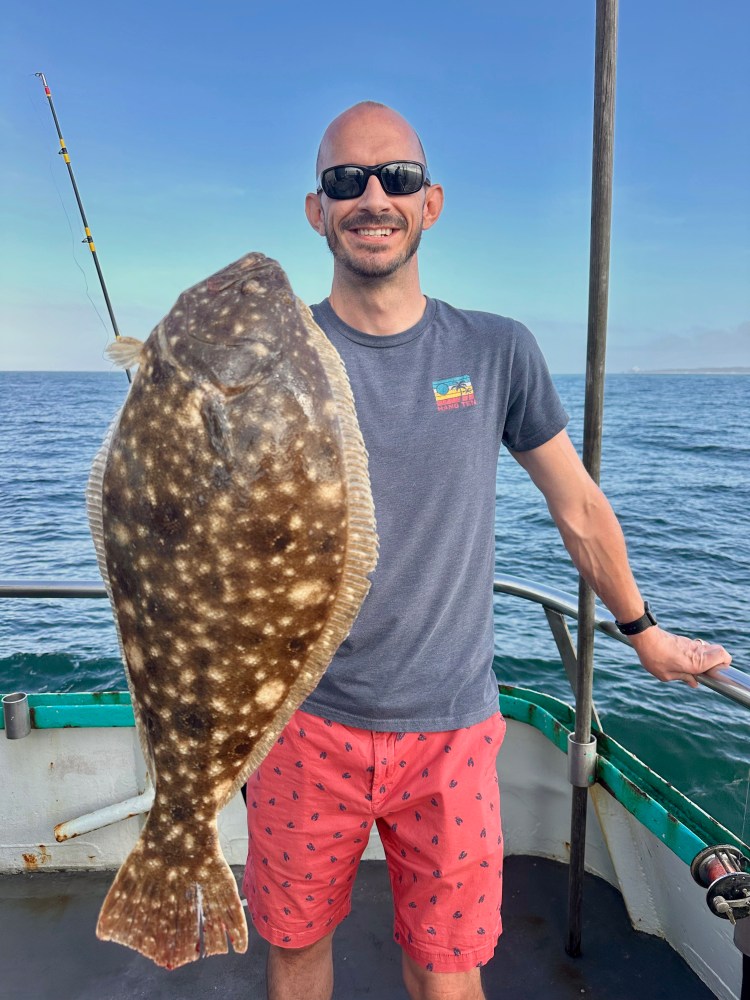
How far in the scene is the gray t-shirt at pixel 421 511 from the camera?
2021 millimetres

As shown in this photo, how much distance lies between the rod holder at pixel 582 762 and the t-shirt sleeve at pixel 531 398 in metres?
1.23

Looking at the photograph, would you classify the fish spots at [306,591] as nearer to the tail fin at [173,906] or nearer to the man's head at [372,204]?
the tail fin at [173,906]

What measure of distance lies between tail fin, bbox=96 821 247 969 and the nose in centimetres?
160

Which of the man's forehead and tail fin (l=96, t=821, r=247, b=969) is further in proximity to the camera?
the man's forehead

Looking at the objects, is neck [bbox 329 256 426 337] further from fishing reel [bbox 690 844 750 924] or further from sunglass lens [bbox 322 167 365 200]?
fishing reel [bbox 690 844 750 924]

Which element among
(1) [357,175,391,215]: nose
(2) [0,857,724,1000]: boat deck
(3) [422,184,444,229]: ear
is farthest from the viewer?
(2) [0,857,724,1000]: boat deck

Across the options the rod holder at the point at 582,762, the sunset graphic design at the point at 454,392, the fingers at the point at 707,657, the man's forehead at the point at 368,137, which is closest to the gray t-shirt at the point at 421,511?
the sunset graphic design at the point at 454,392

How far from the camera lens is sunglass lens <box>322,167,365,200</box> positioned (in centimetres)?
195

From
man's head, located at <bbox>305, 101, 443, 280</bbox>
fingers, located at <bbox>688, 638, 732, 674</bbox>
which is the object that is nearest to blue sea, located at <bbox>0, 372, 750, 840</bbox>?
man's head, located at <bbox>305, 101, 443, 280</bbox>

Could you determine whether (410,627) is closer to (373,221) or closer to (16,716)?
(373,221)

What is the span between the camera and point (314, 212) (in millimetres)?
2160

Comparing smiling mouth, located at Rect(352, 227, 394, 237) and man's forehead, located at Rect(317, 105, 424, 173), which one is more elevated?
man's forehead, located at Rect(317, 105, 424, 173)

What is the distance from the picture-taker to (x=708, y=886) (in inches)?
89.9

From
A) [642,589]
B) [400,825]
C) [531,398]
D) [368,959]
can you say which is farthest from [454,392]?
[642,589]
